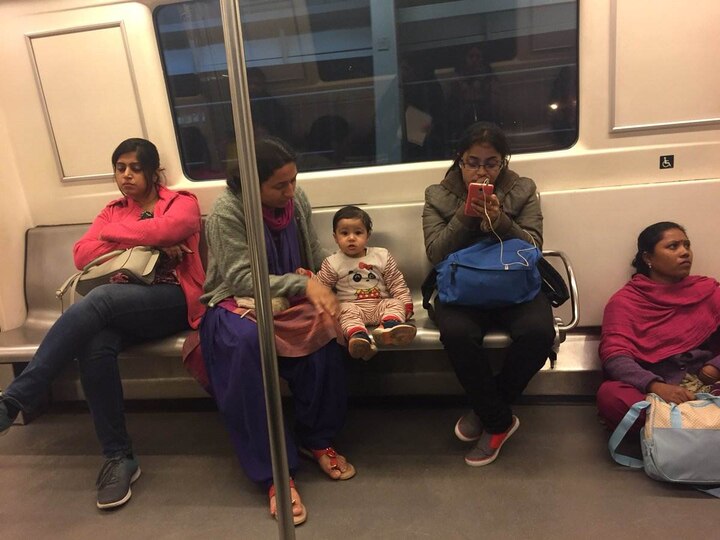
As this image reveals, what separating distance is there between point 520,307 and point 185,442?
5.57 ft

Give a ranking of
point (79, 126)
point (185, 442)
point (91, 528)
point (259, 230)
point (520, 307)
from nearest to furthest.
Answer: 1. point (259, 230)
2. point (91, 528)
3. point (520, 307)
4. point (185, 442)
5. point (79, 126)

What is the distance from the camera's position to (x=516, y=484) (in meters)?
2.04

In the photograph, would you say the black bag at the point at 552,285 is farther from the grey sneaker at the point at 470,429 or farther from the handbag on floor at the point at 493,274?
the grey sneaker at the point at 470,429

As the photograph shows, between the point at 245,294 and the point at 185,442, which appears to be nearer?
the point at 245,294

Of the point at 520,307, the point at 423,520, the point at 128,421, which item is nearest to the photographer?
the point at 423,520

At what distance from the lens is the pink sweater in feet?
8.04

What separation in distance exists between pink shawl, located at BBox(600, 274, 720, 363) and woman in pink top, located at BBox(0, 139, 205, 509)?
1.85m

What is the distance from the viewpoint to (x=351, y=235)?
2396 mm

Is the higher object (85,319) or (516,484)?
(85,319)

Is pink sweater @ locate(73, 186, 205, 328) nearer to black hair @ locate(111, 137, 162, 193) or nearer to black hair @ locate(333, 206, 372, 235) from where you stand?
black hair @ locate(111, 137, 162, 193)

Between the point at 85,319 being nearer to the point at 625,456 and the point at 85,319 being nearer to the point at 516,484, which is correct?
the point at 516,484

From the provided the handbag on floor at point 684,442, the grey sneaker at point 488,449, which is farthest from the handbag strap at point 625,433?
the grey sneaker at point 488,449

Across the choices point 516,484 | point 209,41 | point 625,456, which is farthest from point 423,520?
point 209,41

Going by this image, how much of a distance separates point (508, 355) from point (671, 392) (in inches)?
24.2
